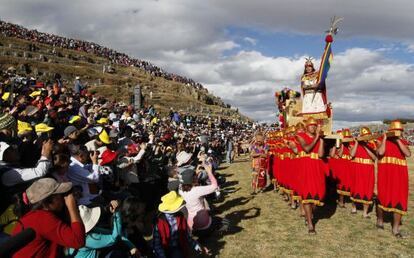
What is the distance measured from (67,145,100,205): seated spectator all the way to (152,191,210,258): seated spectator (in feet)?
3.34

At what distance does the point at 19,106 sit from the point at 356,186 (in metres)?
7.91

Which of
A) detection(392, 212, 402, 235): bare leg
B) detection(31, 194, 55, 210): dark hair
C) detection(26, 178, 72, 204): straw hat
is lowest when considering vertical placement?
detection(392, 212, 402, 235): bare leg

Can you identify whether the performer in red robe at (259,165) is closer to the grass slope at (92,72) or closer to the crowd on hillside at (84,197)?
the crowd on hillside at (84,197)

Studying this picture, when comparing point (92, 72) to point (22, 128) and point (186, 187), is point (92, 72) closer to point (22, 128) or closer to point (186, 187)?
point (22, 128)

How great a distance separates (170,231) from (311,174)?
3590mm

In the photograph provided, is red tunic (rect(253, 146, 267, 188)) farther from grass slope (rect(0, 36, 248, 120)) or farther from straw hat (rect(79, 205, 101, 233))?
grass slope (rect(0, 36, 248, 120))

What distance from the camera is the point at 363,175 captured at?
895 centimetres

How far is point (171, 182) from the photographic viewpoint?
7664 millimetres

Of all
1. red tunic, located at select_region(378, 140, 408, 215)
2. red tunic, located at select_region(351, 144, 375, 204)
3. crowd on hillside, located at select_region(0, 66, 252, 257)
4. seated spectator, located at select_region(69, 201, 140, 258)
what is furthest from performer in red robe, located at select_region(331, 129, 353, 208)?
seated spectator, located at select_region(69, 201, 140, 258)

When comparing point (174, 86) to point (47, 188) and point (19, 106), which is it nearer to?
point (19, 106)

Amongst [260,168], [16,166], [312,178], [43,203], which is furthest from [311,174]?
[43,203]

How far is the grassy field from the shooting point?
7004mm

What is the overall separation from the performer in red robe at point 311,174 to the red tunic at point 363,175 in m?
1.46

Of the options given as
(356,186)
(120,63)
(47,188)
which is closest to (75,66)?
(120,63)
